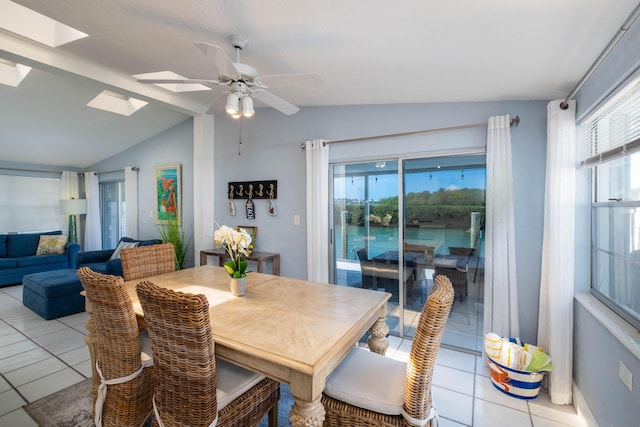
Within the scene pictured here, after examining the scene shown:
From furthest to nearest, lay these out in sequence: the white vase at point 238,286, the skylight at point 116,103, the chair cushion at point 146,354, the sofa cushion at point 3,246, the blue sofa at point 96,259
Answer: the sofa cushion at point 3,246 → the blue sofa at point 96,259 → the skylight at point 116,103 → the white vase at point 238,286 → the chair cushion at point 146,354

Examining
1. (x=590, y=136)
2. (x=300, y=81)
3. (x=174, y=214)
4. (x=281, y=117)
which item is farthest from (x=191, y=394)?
(x=174, y=214)

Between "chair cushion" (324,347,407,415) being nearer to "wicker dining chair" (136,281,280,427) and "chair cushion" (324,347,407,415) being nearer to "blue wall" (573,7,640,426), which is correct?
"wicker dining chair" (136,281,280,427)

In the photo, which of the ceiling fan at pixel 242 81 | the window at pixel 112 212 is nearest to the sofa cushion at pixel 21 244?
the window at pixel 112 212

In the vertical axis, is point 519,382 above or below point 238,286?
below

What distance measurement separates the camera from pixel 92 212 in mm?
6496

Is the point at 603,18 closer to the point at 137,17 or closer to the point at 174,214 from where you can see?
the point at 137,17

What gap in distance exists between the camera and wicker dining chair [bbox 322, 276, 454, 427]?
49.8 inches

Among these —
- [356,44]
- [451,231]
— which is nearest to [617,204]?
[451,231]

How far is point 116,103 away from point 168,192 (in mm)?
1482

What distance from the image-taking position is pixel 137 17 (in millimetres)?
2012

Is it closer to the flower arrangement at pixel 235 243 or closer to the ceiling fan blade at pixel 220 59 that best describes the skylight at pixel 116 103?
the ceiling fan blade at pixel 220 59

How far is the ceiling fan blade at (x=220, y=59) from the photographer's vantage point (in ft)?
5.03

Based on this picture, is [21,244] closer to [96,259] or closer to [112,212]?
[112,212]

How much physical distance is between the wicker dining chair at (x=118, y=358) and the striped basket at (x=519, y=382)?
245cm
